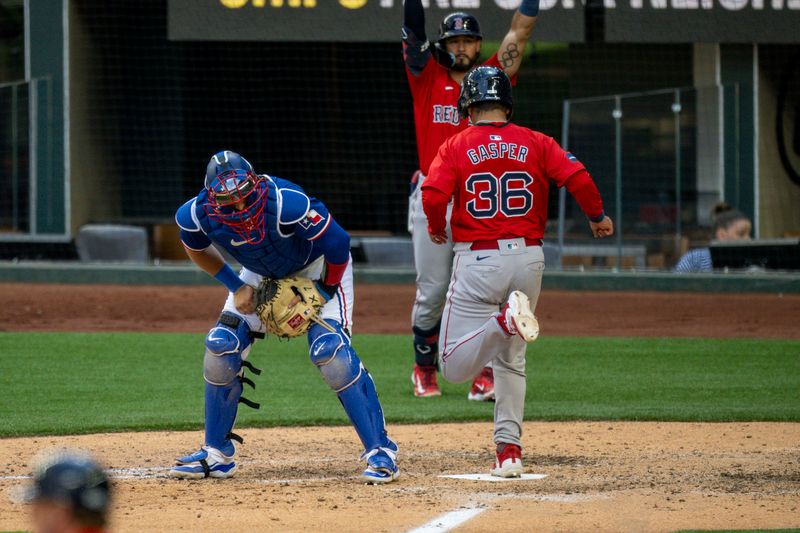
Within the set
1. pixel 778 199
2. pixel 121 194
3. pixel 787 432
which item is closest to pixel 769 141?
pixel 778 199

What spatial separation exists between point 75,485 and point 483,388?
5690mm

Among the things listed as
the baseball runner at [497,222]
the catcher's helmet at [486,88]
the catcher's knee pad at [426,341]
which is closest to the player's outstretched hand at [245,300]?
the baseball runner at [497,222]

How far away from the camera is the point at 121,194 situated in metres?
18.5

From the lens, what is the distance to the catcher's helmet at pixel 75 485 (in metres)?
2.01

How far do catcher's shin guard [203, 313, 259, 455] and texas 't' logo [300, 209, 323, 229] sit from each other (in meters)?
0.52

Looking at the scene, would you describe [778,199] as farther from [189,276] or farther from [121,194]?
[121,194]

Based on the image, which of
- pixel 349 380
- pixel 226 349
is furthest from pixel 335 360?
pixel 226 349

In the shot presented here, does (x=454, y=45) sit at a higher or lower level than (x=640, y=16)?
lower

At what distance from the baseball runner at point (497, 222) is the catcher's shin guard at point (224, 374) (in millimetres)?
878

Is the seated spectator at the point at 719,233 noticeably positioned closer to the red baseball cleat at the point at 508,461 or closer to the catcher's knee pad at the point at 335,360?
the red baseball cleat at the point at 508,461

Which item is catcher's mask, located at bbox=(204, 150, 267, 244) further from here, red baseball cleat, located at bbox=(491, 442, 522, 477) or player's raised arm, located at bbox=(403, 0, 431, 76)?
player's raised arm, located at bbox=(403, 0, 431, 76)

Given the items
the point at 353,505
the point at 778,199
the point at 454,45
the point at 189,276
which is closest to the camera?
the point at 353,505

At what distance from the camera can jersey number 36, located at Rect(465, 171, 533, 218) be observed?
5.16 m

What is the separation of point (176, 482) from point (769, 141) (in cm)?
1304
